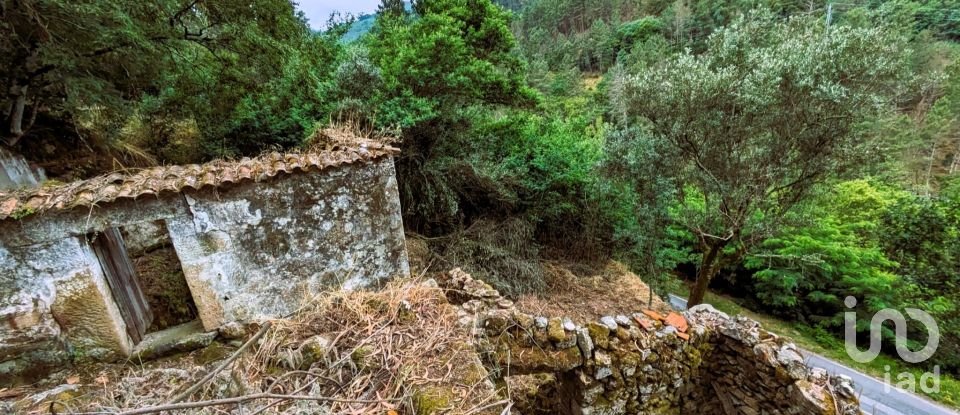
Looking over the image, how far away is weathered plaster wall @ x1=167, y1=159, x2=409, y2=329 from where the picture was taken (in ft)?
10.8

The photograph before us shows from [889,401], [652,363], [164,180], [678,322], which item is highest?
[164,180]

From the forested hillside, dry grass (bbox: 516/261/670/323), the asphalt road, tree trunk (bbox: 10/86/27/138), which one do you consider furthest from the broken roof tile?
tree trunk (bbox: 10/86/27/138)

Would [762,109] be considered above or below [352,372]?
above

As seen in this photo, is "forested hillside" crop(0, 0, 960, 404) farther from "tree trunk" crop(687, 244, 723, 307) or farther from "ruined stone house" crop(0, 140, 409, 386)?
"ruined stone house" crop(0, 140, 409, 386)

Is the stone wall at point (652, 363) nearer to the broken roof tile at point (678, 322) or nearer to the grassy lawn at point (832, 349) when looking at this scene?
the broken roof tile at point (678, 322)

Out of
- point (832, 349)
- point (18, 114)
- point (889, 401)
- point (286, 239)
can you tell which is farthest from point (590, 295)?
point (18, 114)

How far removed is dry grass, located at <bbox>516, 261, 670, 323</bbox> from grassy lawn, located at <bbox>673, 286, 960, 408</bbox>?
18.2 feet

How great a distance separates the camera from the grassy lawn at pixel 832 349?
7.95m

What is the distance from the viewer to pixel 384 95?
604cm

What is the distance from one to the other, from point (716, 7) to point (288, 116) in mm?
44509

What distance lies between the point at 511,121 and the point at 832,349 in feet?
36.8

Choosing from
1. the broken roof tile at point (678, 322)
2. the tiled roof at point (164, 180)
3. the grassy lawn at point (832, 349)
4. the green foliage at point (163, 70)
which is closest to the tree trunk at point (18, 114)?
→ the green foliage at point (163, 70)

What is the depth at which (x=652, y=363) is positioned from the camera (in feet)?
13.3

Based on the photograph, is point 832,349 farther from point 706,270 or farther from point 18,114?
point 18,114
